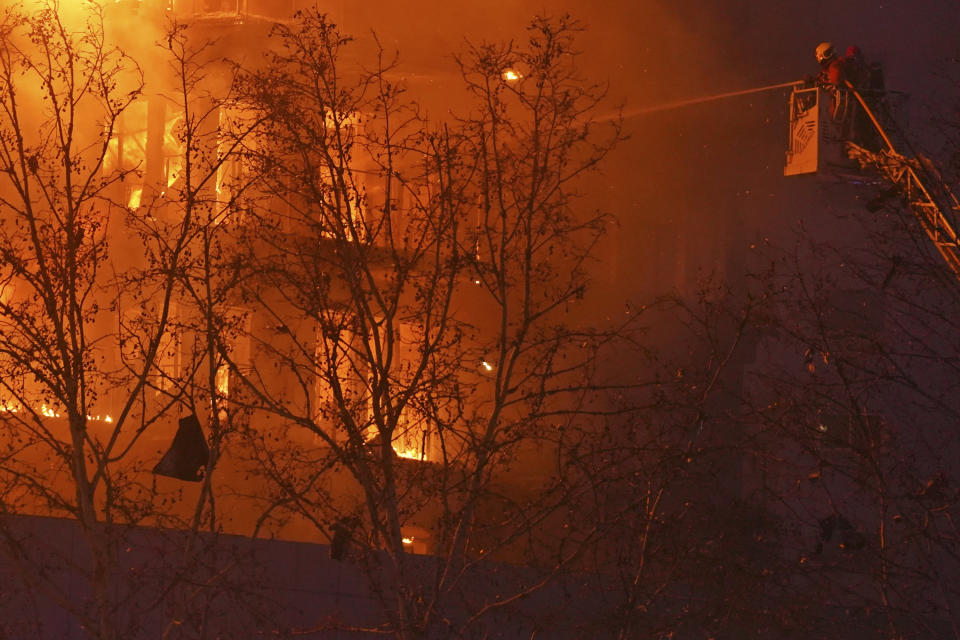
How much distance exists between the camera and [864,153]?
1010cm

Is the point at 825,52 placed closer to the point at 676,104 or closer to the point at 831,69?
the point at 831,69

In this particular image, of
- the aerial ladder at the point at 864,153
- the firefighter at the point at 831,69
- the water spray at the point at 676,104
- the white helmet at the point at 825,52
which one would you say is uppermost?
the water spray at the point at 676,104

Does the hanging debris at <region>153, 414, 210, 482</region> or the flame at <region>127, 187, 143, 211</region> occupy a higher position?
the flame at <region>127, 187, 143, 211</region>

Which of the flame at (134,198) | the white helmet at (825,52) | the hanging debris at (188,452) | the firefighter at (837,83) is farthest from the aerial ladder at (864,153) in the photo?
the flame at (134,198)

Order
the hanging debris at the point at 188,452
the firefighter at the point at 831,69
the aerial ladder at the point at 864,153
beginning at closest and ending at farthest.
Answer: the hanging debris at the point at 188,452, the aerial ladder at the point at 864,153, the firefighter at the point at 831,69

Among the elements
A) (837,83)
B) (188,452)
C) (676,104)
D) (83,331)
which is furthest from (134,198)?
(837,83)

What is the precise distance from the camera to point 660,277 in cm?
2066

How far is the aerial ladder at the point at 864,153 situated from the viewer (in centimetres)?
964

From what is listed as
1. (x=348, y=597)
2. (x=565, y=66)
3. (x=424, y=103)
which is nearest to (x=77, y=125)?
(x=424, y=103)

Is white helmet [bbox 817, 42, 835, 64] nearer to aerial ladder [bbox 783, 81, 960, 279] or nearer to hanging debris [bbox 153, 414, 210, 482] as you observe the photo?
aerial ladder [bbox 783, 81, 960, 279]

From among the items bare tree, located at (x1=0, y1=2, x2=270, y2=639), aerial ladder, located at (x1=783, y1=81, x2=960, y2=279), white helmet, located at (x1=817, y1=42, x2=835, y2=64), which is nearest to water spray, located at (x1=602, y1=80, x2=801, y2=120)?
bare tree, located at (x1=0, y1=2, x2=270, y2=639)

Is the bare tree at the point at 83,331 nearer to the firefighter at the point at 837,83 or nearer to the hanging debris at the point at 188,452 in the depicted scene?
the hanging debris at the point at 188,452

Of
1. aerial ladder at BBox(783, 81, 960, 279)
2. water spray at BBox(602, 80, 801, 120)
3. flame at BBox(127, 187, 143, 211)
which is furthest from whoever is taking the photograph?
water spray at BBox(602, 80, 801, 120)

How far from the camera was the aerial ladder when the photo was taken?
380 inches
